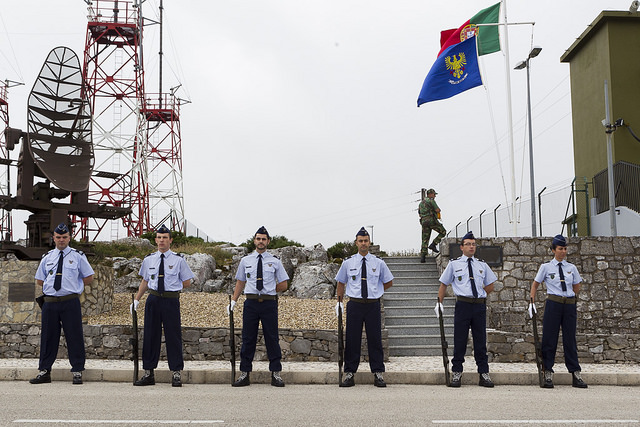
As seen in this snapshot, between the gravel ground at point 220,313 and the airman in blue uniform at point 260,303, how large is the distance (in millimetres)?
2276

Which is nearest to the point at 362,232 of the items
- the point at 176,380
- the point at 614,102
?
the point at 176,380

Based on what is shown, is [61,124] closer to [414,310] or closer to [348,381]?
[414,310]

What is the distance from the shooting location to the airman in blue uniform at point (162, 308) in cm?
912

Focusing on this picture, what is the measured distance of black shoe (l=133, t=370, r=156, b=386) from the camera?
29.5 ft

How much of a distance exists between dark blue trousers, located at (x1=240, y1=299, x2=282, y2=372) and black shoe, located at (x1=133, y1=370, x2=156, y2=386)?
1188 mm

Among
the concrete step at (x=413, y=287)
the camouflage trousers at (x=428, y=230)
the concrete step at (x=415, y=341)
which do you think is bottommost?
the concrete step at (x=415, y=341)

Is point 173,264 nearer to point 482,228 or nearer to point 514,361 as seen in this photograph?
point 514,361

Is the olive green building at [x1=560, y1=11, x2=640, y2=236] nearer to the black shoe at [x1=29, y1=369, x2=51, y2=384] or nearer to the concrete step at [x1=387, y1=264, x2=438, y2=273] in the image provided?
the concrete step at [x1=387, y1=264, x2=438, y2=273]

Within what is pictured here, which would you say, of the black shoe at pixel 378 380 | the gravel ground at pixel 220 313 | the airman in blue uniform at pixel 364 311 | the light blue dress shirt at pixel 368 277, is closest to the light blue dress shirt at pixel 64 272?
the gravel ground at pixel 220 313

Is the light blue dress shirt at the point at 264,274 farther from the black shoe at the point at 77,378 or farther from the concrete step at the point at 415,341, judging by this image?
the concrete step at the point at 415,341

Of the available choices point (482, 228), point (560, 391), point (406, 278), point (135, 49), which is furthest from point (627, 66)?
point (135, 49)

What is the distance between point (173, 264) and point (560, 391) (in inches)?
210

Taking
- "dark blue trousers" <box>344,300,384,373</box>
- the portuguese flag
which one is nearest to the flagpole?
the portuguese flag

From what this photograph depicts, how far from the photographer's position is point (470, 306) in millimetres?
9367
